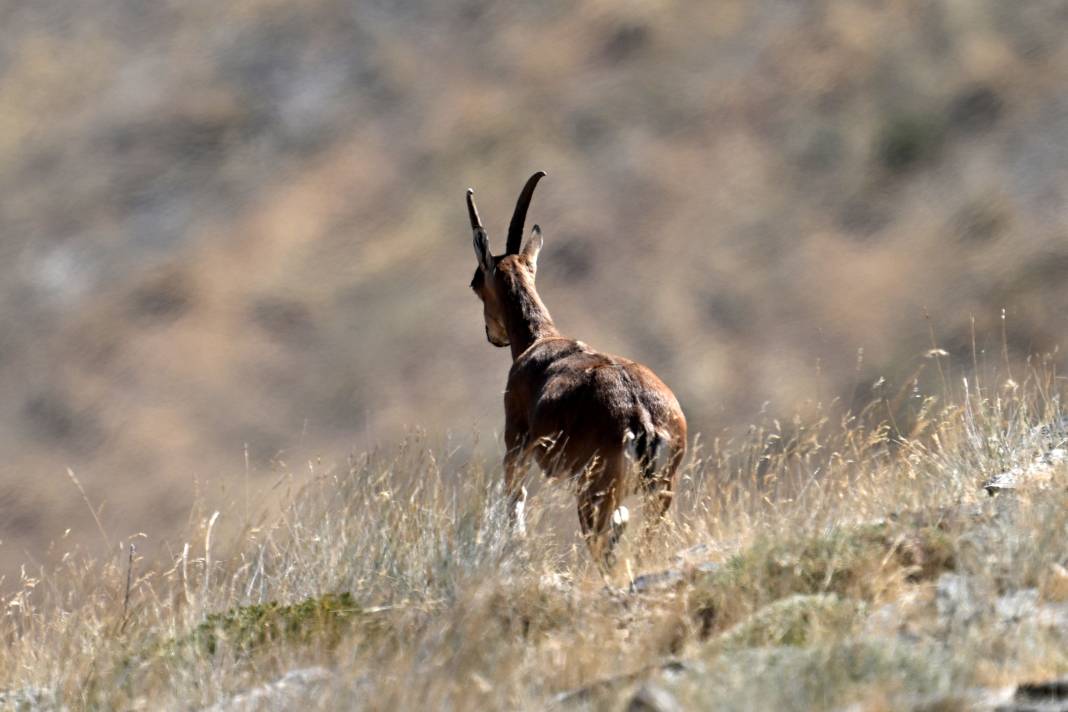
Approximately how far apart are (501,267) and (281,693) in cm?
545

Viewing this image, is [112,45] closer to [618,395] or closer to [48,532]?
[48,532]

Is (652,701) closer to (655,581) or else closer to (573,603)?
(573,603)

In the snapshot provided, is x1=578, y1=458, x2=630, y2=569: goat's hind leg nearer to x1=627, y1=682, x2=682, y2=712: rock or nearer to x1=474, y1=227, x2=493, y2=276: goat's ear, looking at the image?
x1=474, y1=227, x2=493, y2=276: goat's ear

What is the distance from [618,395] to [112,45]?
4872 centimetres

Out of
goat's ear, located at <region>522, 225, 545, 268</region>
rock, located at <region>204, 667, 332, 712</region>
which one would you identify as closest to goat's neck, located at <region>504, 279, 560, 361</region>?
goat's ear, located at <region>522, 225, 545, 268</region>

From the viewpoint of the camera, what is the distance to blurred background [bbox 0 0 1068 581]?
41000mm

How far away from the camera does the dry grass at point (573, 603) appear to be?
5.10m

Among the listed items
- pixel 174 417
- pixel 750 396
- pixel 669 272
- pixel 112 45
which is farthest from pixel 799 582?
pixel 112 45

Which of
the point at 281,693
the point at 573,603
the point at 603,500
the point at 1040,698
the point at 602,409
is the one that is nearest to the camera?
the point at 1040,698

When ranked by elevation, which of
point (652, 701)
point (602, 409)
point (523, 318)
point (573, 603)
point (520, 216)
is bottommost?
point (652, 701)

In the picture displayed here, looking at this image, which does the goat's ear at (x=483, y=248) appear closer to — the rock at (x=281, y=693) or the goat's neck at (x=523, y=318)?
the goat's neck at (x=523, y=318)

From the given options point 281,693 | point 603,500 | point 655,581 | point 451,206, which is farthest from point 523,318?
point 451,206

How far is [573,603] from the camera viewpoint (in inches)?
249

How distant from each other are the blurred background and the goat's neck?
26390mm
